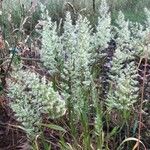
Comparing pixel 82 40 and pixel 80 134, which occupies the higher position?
pixel 82 40

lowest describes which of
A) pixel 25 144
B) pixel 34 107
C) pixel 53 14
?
pixel 25 144

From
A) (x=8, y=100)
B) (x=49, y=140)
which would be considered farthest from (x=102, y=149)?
(x=8, y=100)

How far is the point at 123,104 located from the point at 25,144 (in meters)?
0.62

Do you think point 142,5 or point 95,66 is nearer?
point 95,66

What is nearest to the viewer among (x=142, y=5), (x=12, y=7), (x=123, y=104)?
(x=123, y=104)

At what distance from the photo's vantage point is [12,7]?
686cm

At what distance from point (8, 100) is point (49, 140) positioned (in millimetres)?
488

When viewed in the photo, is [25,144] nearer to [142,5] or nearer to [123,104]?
[123,104]

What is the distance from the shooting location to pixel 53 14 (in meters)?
6.65

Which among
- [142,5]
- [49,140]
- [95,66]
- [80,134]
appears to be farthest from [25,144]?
[142,5]

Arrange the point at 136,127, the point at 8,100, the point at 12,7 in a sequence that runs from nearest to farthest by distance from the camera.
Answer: the point at 136,127 < the point at 8,100 < the point at 12,7

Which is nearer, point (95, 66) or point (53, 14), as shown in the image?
point (95, 66)

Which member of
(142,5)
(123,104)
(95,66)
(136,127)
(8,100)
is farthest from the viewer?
(142,5)

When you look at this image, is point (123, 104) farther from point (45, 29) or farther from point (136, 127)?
point (45, 29)
